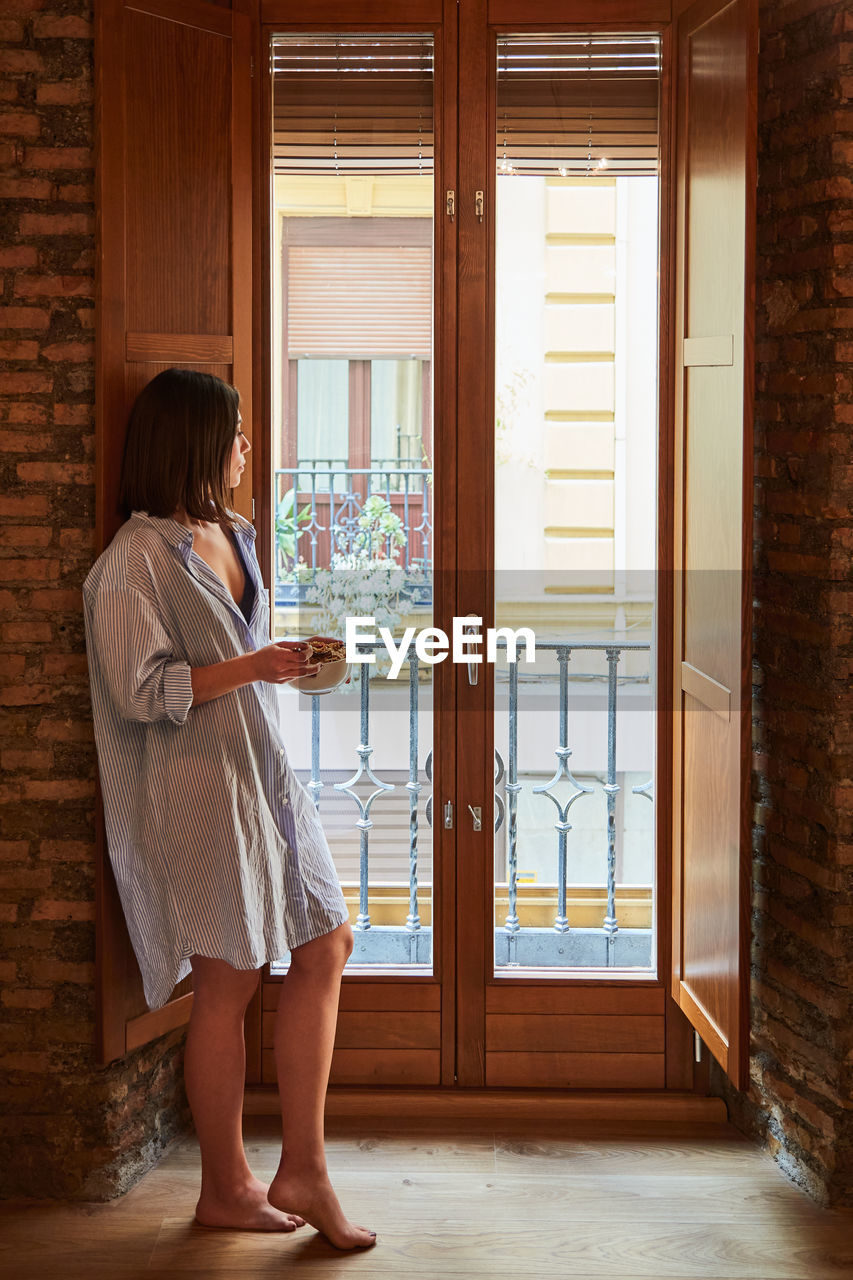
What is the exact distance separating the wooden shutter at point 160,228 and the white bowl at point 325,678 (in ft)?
1.54

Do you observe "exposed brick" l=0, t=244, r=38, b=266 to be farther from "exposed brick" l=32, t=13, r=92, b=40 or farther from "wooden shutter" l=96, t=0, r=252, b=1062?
"exposed brick" l=32, t=13, r=92, b=40

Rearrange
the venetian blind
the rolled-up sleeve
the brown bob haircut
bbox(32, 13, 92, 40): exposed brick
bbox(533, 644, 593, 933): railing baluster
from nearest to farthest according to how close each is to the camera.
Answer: the rolled-up sleeve
the brown bob haircut
bbox(32, 13, 92, 40): exposed brick
the venetian blind
bbox(533, 644, 593, 933): railing baluster

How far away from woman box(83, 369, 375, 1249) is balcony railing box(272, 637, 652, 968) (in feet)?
1.85

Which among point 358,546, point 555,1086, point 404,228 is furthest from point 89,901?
point 404,228

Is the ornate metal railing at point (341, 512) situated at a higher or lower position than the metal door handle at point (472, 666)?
higher

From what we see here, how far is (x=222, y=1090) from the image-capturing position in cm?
222

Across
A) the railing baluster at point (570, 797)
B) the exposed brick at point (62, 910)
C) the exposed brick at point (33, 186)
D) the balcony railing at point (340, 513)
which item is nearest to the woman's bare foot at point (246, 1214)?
the exposed brick at point (62, 910)

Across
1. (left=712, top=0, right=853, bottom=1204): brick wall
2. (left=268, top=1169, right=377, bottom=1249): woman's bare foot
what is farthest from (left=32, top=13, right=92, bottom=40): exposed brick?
(left=268, top=1169, right=377, bottom=1249): woman's bare foot

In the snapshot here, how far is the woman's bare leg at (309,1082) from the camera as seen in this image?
2.18 meters

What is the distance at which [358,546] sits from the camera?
2.75m

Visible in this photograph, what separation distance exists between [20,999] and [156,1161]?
1.60 feet

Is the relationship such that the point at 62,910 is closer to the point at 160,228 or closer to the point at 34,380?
the point at 34,380

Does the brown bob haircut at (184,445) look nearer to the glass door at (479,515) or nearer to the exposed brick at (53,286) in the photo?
the exposed brick at (53,286)

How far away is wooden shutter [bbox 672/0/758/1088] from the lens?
225 centimetres
